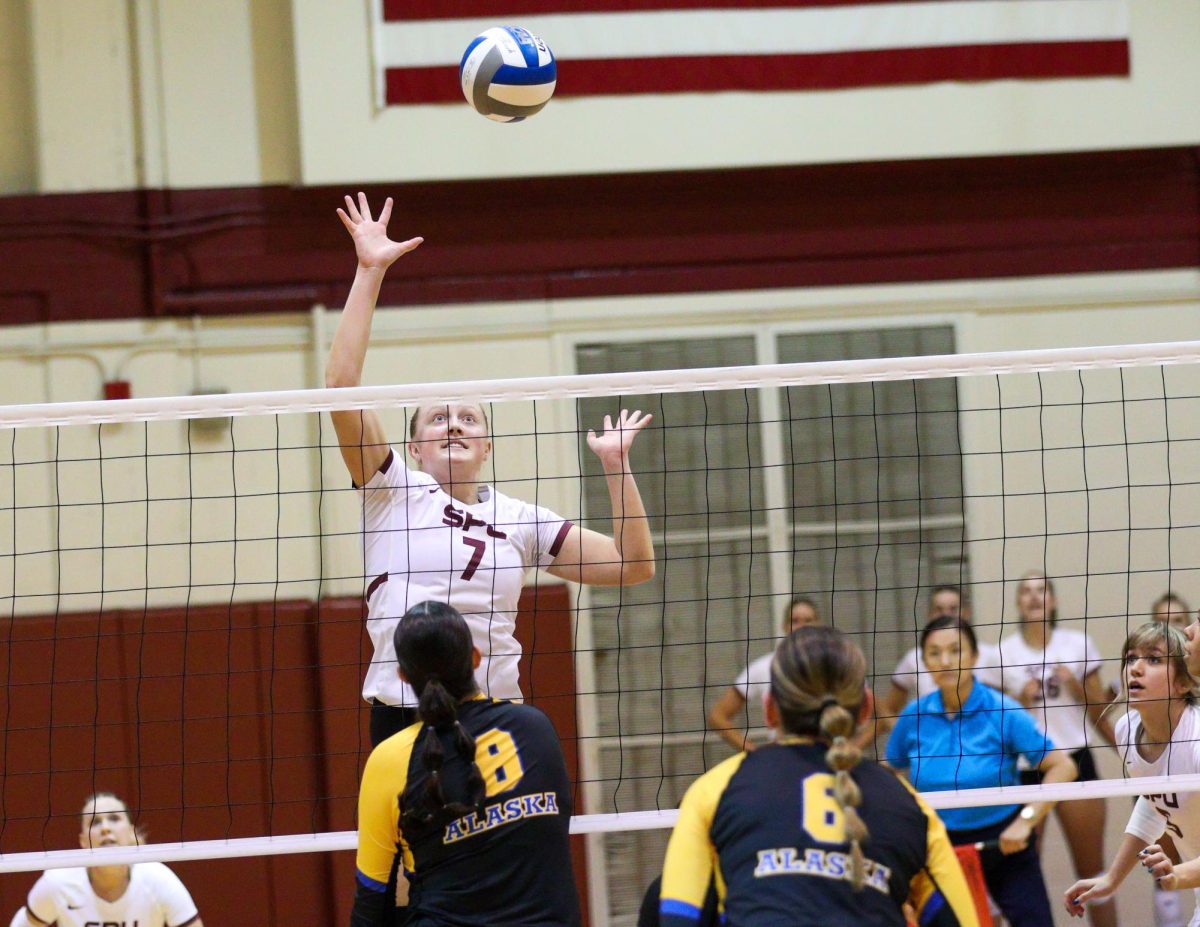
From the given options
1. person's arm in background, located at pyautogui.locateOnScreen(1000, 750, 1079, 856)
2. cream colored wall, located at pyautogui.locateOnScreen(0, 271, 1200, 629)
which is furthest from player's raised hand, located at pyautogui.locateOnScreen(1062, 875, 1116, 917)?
cream colored wall, located at pyautogui.locateOnScreen(0, 271, 1200, 629)

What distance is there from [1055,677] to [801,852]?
191 inches

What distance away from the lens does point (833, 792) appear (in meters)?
2.92

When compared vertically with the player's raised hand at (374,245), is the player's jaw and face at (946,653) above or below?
below

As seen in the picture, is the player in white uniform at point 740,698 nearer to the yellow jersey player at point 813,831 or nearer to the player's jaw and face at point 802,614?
the player's jaw and face at point 802,614

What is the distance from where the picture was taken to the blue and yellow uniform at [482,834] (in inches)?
131

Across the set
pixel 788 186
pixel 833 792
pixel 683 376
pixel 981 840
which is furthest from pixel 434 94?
pixel 833 792

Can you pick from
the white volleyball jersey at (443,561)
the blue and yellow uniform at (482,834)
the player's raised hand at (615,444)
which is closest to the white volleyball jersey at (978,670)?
the player's raised hand at (615,444)

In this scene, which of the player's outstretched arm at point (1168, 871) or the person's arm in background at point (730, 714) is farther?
the person's arm in background at point (730, 714)

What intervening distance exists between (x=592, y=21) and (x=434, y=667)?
536 centimetres

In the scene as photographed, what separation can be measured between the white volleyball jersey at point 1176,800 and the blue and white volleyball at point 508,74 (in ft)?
10.7

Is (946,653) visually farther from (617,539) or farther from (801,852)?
(801,852)

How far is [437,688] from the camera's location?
3.39 meters

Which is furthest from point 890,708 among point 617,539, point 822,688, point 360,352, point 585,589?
point 822,688

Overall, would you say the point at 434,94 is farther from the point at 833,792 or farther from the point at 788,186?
the point at 833,792
